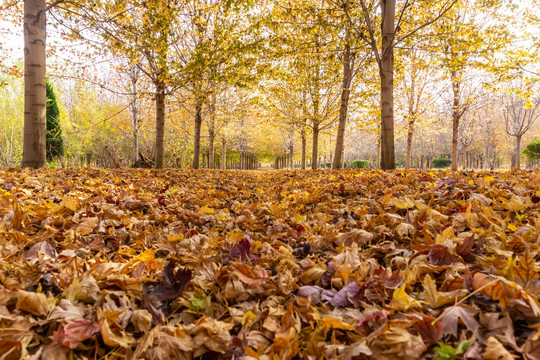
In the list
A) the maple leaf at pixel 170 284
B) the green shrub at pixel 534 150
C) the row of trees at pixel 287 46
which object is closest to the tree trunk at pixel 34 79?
the row of trees at pixel 287 46

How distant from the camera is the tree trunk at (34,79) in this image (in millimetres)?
5543

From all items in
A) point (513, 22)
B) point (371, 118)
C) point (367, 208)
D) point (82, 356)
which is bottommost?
point (82, 356)

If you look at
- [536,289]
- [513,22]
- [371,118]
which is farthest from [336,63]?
[536,289]

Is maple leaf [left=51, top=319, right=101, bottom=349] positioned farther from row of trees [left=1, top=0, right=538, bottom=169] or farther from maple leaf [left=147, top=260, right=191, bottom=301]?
row of trees [left=1, top=0, right=538, bottom=169]

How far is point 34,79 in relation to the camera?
18.3 ft

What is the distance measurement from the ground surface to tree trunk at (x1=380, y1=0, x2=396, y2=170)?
497 cm

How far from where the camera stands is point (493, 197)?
2.37m

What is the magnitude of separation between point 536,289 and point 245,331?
3.58 ft

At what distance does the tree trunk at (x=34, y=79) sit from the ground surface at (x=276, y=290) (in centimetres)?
455

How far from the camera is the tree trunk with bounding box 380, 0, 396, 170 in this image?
6.55 metres

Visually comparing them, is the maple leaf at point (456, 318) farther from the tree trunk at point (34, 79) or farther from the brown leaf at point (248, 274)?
the tree trunk at point (34, 79)

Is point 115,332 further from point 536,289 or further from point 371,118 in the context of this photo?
point 371,118

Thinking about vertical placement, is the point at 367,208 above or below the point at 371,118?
below

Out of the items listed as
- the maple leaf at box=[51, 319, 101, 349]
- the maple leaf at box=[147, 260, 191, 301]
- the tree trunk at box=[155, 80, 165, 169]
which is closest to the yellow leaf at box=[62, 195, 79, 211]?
the maple leaf at box=[147, 260, 191, 301]
